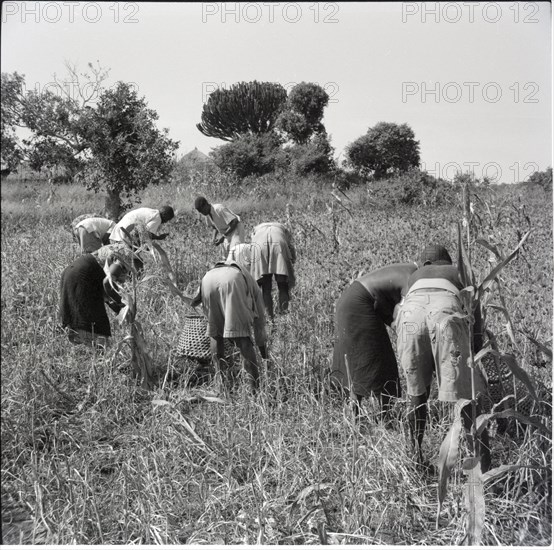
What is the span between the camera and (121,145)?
191 inches

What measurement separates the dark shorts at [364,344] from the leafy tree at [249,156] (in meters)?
8.58

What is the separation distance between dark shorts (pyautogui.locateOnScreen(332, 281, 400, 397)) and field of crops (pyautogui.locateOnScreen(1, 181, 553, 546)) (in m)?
0.15

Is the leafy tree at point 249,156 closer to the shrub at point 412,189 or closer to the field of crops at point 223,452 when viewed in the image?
the shrub at point 412,189

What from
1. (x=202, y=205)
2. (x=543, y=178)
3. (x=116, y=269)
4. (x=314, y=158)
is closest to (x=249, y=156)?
(x=314, y=158)

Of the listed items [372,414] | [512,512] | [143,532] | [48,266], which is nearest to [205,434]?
[143,532]

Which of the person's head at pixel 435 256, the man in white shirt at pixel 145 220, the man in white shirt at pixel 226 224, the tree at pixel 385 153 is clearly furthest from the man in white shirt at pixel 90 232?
the tree at pixel 385 153

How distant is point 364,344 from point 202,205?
1668mm

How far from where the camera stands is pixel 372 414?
8.95 feet

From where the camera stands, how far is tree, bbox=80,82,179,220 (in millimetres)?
4289

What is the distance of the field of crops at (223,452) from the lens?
2205 mm

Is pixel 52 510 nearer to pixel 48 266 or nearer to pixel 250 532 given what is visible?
pixel 250 532

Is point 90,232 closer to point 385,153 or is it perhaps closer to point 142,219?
point 142,219

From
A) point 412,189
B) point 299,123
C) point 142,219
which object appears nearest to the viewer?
point 142,219

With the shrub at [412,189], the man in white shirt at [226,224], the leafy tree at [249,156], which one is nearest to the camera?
the man in white shirt at [226,224]
